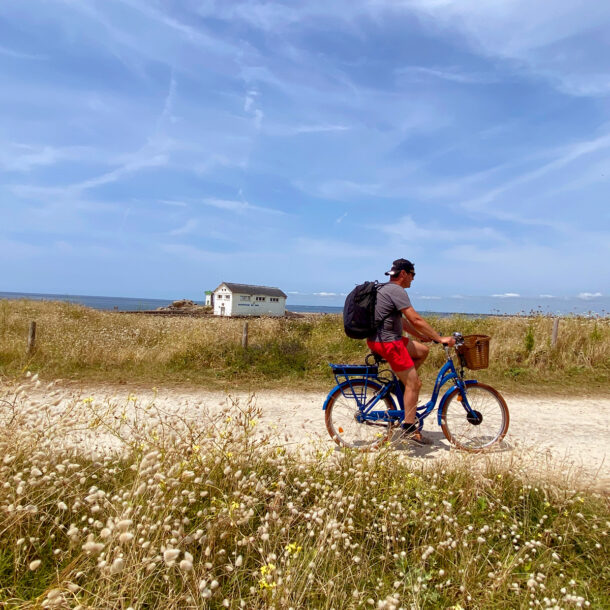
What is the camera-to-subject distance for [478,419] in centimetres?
575

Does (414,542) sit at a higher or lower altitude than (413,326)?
lower

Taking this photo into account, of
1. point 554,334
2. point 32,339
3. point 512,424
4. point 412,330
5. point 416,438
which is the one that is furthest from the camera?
point 554,334

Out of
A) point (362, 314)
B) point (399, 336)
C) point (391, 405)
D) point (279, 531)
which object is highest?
point (362, 314)

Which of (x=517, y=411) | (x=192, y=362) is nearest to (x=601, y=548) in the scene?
(x=517, y=411)

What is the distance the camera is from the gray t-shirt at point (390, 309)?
5.28m

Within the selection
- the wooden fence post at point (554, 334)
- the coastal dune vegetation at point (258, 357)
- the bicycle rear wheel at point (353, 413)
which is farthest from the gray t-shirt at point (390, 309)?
the wooden fence post at point (554, 334)

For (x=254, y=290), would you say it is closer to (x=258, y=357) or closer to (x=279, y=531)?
(x=258, y=357)

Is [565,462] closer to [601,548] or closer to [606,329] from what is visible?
[601,548]

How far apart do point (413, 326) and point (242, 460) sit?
2825 mm

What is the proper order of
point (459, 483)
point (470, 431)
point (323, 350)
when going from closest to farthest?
1. point (459, 483)
2. point (470, 431)
3. point (323, 350)

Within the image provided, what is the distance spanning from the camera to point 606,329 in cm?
1370

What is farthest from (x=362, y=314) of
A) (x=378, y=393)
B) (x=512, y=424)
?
(x=512, y=424)

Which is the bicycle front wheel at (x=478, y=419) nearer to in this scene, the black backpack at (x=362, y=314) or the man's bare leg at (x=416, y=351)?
the man's bare leg at (x=416, y=351)

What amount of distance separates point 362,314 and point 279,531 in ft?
9.11
